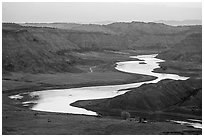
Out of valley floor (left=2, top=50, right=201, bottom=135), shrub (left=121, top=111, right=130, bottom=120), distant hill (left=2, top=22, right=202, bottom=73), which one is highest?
distant hill (left=2, top=22, right=202, bottom=73)

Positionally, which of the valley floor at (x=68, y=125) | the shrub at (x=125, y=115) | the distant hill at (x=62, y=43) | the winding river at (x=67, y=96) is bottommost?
the shrub at (x=125, y=115)

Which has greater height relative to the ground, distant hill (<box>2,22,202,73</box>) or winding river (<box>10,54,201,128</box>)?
distant hill (<box>2,22,202,73</box>)

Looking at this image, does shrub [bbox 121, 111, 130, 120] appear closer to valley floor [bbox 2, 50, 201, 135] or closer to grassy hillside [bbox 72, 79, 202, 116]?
valley floor [bbox 2, 50, 201, 135]

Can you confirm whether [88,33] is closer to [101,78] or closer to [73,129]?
[101,78]

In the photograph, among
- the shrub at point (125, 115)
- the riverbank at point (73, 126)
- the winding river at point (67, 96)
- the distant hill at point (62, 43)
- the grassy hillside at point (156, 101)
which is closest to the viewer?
the riverbank at point (73, 126)

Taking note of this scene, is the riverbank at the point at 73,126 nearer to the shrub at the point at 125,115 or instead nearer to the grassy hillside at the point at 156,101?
the shrub at the point at 125,115

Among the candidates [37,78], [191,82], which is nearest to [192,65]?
[37,78]

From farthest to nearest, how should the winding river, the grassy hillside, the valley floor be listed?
the winding river
the grassy hillside
the valley floor

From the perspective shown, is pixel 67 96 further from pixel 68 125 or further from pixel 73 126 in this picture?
pixel 73 126

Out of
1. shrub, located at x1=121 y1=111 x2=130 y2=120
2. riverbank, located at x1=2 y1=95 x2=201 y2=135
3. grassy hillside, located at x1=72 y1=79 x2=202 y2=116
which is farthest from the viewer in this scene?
grassy hillside, located at x1=72 y1=79 x2=202 y2=116

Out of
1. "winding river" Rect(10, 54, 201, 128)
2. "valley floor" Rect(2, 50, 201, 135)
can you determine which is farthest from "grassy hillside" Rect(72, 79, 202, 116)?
"valley floor" Rect(2, 50, 201, 135)

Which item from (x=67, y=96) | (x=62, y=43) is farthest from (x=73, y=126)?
(x=62, y=43)

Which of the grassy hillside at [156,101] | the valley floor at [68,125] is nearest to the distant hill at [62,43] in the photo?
the valley floor at [68,125]
